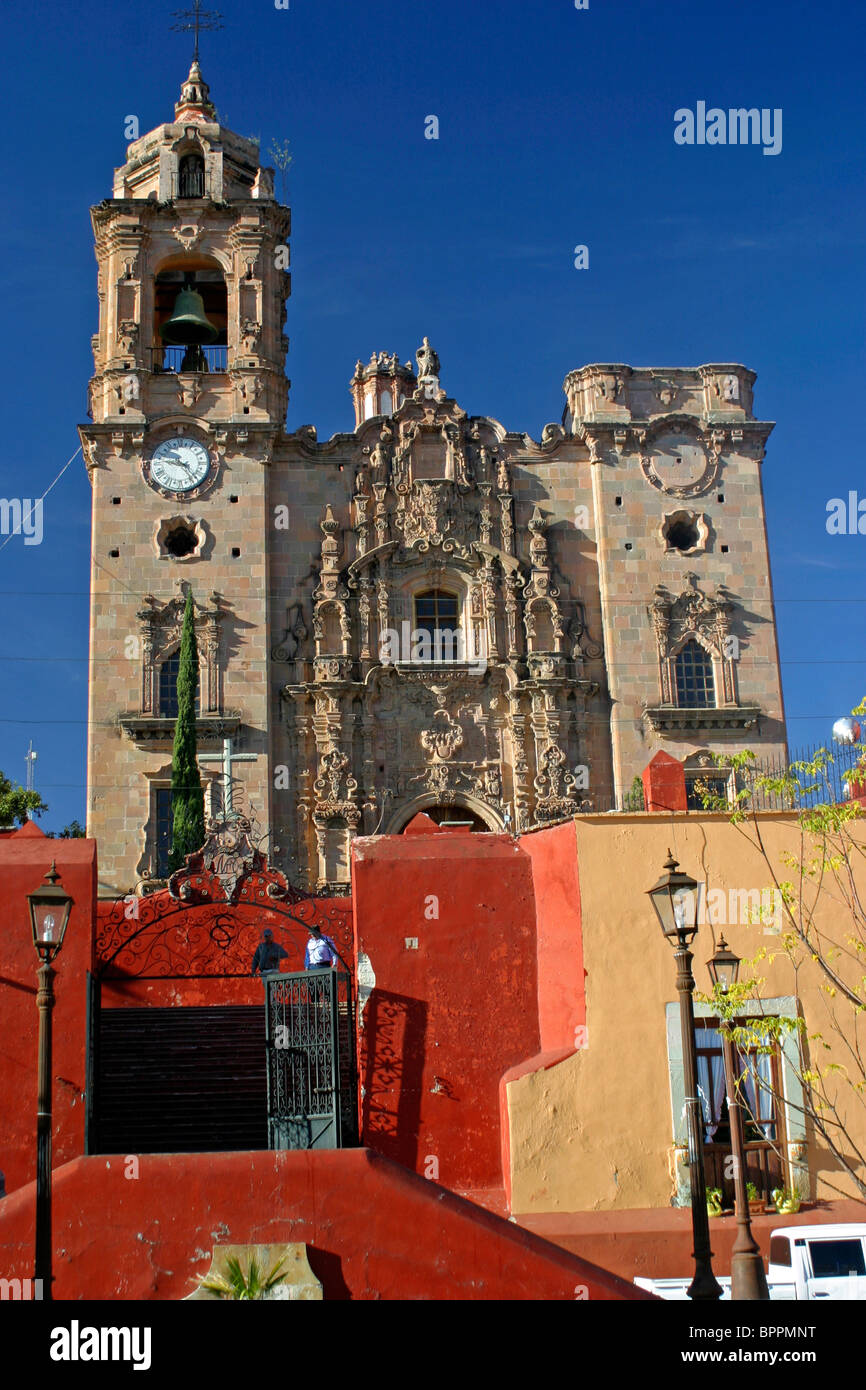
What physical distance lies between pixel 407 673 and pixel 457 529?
335 cm

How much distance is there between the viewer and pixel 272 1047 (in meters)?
14.5

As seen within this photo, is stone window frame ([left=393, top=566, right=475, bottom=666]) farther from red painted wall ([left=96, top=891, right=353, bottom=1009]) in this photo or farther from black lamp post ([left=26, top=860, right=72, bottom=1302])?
black lamp post ([left=26, top=860, right=72, bottom=1302])

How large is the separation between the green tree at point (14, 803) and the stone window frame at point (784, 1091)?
25.3 metres

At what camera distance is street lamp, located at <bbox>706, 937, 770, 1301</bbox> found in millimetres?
11516

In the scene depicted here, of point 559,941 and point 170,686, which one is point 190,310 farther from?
point 559,941

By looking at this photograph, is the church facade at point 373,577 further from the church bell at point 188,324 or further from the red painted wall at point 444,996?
the red painted wall at point 444,996

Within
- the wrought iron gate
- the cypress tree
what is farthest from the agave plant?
the cypress tree

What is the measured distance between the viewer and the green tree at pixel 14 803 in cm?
3781

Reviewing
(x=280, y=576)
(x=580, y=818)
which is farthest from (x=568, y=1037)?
(x=280, y=576)

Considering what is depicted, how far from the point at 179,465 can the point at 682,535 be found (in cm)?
1057

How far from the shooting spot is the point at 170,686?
30.7 m

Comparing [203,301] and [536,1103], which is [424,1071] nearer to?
[536,1103]

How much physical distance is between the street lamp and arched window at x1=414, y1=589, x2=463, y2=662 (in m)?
18.4

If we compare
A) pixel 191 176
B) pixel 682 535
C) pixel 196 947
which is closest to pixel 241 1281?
pixel 196 947
